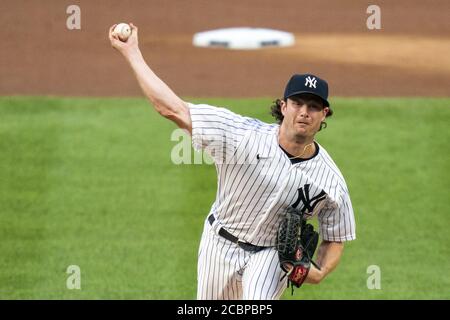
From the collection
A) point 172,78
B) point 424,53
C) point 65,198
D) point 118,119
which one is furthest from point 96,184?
point 424,53

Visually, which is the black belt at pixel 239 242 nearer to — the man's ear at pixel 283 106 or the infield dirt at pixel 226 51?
the man's ear at pixel 283 106

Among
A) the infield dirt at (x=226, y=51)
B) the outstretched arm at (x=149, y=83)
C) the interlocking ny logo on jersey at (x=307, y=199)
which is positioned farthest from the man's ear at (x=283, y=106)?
the infield dirt at (x=226, y=51)

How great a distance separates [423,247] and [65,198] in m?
3.88

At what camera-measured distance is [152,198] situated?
11586 millimetres

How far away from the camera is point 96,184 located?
39.0 ft

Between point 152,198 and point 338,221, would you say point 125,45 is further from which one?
point 152,198

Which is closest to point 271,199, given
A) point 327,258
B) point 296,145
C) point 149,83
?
point 296,145

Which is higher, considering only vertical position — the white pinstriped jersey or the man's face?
the man's face

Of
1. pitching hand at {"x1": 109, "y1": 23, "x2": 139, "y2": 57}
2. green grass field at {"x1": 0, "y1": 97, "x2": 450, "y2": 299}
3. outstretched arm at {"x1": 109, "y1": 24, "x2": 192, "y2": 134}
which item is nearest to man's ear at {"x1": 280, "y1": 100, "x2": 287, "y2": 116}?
outstretched arm at {"x1": 109, "y1": 24, "x2": 192, "y2": 134}

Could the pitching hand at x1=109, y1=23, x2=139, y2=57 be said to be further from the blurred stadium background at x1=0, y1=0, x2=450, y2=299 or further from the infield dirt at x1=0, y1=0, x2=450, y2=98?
the infield dirt at x1=0, y1=0, x2=450, y2=98

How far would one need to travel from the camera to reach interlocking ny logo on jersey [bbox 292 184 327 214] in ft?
20.3

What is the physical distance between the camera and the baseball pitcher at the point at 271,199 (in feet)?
19.9

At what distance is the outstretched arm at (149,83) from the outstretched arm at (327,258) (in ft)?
4.85

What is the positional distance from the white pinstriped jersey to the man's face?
0.54ft
